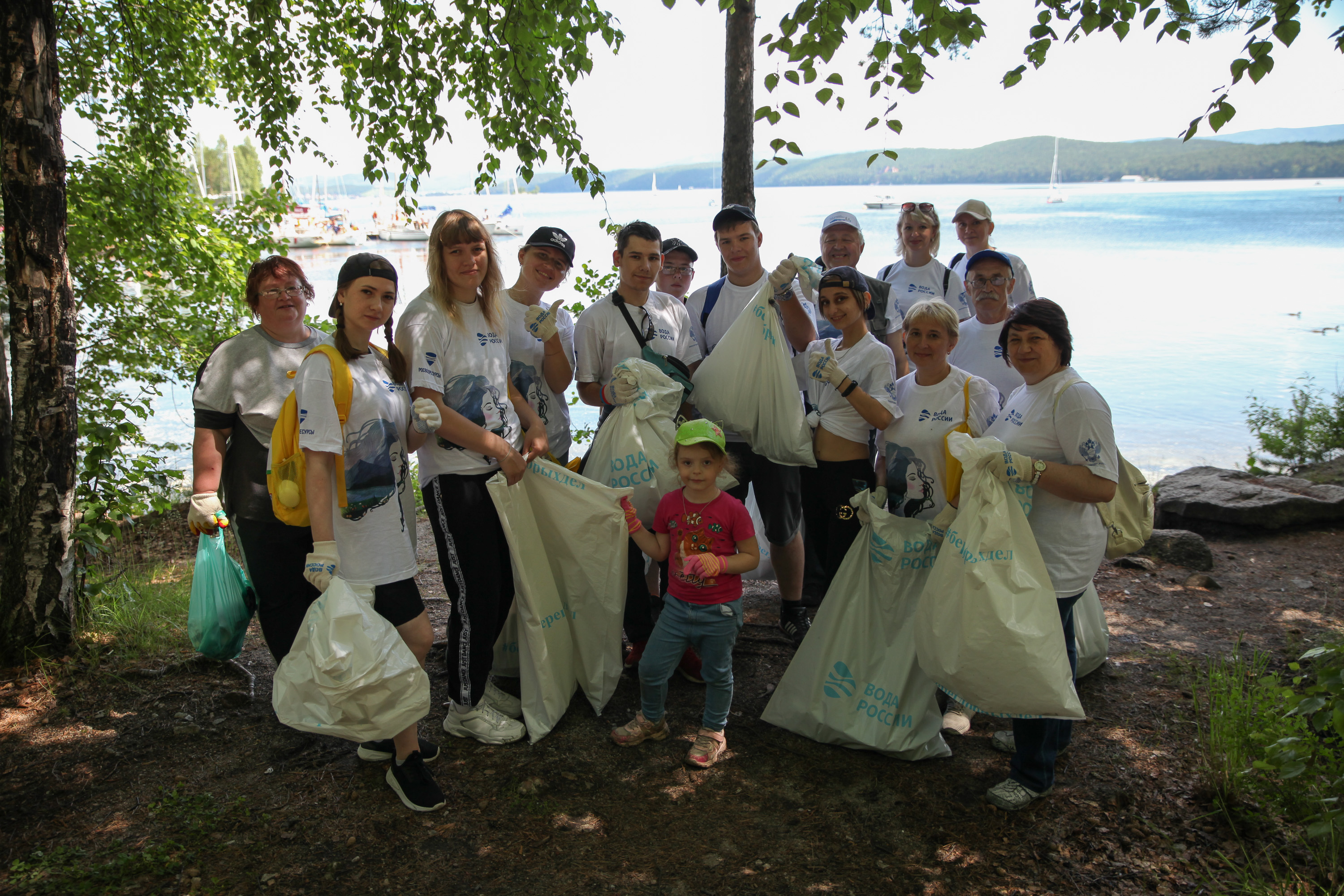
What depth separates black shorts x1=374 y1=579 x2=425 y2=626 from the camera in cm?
245

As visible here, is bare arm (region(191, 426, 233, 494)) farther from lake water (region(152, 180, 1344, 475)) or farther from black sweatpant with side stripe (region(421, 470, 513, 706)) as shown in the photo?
lake water (region(152, 180, 1344, 475))

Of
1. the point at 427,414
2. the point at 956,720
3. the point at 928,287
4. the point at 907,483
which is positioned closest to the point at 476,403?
the point at 427,414

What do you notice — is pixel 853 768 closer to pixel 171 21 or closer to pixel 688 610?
pixel 688 610

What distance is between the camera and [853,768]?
2.71m

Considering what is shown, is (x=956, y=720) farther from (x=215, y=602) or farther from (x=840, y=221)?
(x=215, y=602)

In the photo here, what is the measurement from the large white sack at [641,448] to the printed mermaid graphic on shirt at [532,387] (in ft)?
0.87

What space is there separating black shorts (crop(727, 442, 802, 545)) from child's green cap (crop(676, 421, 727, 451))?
1.98 feet

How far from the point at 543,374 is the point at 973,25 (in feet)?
6.41

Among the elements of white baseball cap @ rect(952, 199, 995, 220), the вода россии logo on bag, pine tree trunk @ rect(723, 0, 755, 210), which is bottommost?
the вода россии logo on bag

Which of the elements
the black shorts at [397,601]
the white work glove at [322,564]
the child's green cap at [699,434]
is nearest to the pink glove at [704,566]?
the child's green cap at [699,434]

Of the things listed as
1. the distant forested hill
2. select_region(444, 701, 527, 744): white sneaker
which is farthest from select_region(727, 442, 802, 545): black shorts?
the distant forested hill

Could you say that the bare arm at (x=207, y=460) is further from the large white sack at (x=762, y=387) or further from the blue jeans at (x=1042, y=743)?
the blue jeans at (x=1042, y=743)

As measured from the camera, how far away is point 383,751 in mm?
2713

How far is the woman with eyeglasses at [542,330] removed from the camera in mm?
2977
